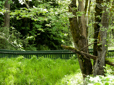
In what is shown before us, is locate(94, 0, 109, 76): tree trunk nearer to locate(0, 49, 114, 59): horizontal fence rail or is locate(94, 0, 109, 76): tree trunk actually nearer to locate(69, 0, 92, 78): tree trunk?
locate(69, 0, 92, 78): tree trunk

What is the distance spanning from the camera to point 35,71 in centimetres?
724

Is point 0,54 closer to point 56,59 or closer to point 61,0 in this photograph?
point 56,59

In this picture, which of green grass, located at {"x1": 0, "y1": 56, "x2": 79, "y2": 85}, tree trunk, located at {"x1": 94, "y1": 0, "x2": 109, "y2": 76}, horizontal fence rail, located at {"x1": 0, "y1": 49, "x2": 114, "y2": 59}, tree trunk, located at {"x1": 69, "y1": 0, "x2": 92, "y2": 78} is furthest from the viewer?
horizontal fence rail, located at {"x1": 0, "y1": 49, "x2": 114, "y2": 59}

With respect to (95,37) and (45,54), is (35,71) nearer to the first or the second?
(45,54)

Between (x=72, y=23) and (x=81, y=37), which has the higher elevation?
(x=72, y=23)

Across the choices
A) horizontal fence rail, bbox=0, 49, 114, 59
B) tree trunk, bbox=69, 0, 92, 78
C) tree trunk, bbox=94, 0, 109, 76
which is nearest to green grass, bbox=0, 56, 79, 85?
horizontal fence rail, bbox=0, 49, 114, 59

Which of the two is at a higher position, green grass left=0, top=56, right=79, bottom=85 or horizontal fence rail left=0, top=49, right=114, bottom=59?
horizontal fence rail left=0, top=49, right=114, bottom=59

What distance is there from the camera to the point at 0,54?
888 cm

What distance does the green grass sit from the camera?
6441 millimetres

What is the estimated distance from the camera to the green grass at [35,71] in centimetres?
644

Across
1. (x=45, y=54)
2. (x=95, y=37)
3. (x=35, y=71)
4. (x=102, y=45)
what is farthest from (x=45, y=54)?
(x=102, y=45)

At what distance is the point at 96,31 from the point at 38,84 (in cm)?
394

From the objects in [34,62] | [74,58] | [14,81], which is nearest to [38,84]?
[14,81]

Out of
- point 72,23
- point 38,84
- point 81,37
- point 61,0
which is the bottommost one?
point 38,84
